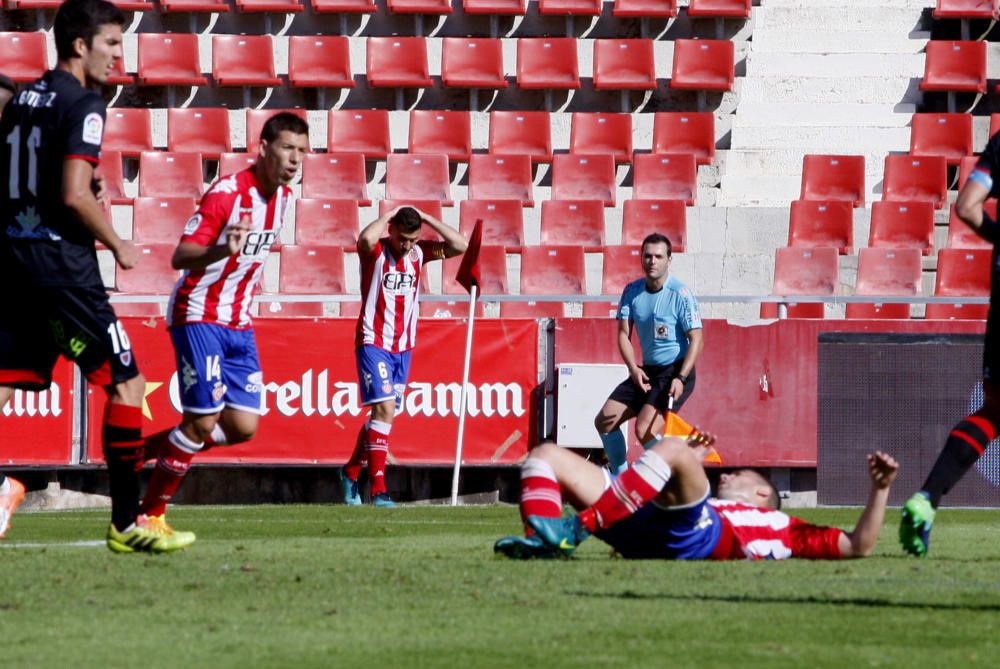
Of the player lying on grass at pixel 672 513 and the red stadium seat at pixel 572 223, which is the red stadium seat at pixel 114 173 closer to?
the red stadium seat at pixel 572 223

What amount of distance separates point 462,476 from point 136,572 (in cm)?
844

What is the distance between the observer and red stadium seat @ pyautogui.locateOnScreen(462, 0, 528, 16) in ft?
70.9

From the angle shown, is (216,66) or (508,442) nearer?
(508,442)

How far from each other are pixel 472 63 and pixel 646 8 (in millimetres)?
2421

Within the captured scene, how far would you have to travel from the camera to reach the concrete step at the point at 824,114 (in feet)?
69.4

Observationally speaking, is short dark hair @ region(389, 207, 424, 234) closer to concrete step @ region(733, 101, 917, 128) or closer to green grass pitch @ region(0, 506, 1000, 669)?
green grass pitch @ region(0, 506, 1000, 669)

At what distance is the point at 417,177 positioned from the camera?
64.7ft

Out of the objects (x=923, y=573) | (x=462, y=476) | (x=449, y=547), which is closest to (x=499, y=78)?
(x=462, y=476)

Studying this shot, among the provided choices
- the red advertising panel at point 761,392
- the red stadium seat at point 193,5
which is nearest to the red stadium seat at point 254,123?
the red stadium seat at point 193,5

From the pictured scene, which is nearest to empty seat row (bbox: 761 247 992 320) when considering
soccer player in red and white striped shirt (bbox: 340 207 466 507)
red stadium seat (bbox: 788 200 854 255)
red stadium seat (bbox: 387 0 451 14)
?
red stadium seat (bbox: 788 200 854 255)

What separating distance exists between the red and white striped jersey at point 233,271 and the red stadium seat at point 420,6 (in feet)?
44.1

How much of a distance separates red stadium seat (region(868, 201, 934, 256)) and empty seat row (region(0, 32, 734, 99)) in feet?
10.3

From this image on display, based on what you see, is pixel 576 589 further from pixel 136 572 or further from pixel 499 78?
pixel 499 78

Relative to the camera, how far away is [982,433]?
292 inches
